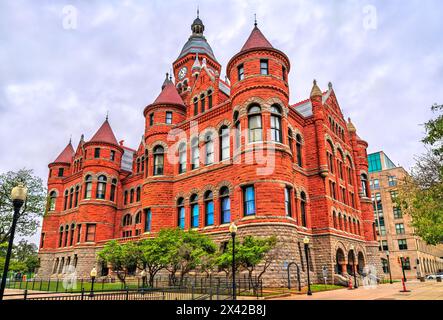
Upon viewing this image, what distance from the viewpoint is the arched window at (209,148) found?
1118 inches

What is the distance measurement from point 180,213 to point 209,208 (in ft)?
12.4

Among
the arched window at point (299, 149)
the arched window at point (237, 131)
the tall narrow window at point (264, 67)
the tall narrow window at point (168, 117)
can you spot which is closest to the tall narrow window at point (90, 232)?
the tall narrow window at point (168, 117)

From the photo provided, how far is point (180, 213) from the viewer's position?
30.1m

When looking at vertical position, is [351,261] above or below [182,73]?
below

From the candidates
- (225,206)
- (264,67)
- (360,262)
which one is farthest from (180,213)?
(360,262)

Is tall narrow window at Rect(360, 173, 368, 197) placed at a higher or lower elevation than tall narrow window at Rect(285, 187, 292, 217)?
higher

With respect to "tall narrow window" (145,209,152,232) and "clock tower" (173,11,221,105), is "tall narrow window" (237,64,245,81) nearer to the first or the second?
"tall narrow window" (145,209,152,232)

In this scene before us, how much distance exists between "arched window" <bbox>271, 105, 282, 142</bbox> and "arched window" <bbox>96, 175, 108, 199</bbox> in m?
24.7

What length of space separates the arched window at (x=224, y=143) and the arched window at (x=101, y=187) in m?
19.6

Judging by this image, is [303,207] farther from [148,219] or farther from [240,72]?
[148,219]

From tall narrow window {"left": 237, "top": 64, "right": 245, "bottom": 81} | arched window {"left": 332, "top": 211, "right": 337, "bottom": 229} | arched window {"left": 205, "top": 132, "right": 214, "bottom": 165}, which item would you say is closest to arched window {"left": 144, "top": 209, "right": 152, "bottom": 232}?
arched window {"left": 205, "top": 132, "right": 214, "bottom": 165}

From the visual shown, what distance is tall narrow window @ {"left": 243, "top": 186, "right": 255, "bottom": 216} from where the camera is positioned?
23.4 meters

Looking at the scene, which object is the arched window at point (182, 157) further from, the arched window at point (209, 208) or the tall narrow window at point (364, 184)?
the tall narrow window at point (364, 184)

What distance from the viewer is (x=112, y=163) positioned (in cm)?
4178
